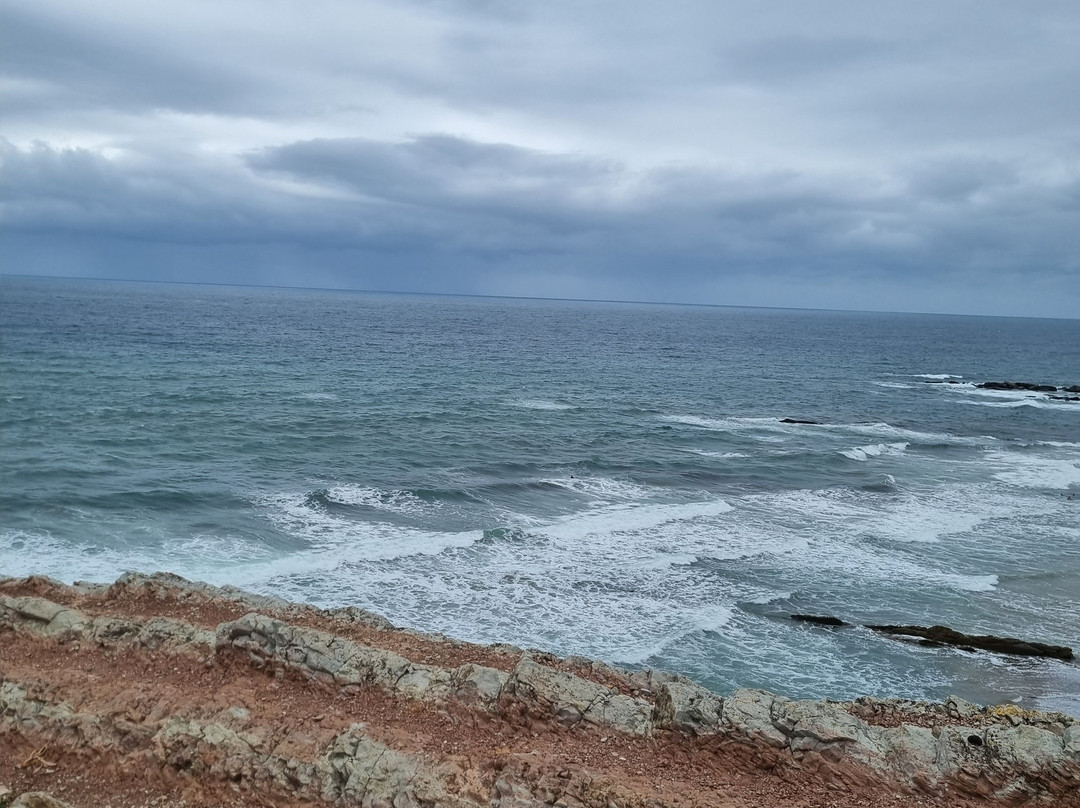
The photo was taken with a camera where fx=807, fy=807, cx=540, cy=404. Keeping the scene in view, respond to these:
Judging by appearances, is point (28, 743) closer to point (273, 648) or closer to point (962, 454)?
point (273, 648)

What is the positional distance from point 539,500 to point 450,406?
2153 centimetres

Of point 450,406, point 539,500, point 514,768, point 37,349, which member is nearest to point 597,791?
point 514,768

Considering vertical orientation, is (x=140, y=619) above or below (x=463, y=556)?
above

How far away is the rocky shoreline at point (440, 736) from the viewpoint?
1102cm

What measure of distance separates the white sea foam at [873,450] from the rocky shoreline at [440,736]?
3112 centimetres

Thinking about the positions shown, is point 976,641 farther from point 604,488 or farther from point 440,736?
point 604,488

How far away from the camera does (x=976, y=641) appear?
2075 centimetres

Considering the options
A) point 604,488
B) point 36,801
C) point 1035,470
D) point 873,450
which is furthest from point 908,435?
point 36,801

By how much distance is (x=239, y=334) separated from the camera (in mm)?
99375

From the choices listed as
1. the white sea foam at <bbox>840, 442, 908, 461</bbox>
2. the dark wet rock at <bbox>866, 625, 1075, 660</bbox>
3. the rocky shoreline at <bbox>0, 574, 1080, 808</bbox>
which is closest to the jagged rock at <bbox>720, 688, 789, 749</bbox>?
the rocky shoreline at <bbox>0, 574, 1080, 808</bbox>

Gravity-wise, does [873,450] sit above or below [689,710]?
below

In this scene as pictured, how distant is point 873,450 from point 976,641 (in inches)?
1026

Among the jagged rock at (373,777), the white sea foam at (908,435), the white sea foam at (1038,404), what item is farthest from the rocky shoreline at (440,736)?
the white sea foam at (1038,404)

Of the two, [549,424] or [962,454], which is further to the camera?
[549,424]
